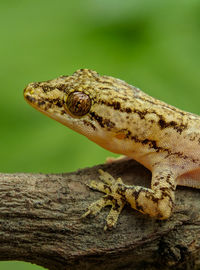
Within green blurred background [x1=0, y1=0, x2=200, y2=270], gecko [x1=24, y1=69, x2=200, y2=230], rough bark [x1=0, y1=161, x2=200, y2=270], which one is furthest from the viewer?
green blurred background [x1=0, y1=0, x2=200, y2=270]

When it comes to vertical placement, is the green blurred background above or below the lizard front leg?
above

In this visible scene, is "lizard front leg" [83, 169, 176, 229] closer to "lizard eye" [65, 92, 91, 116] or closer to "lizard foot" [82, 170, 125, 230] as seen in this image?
"lizard foot" [82, 170, 125, 230]

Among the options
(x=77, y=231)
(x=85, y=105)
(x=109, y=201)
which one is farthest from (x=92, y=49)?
(x=77, y=231)

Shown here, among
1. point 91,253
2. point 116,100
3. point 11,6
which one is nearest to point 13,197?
point 91,253

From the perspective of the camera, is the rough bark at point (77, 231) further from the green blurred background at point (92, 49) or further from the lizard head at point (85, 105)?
the green blurred background at point (92, 49)

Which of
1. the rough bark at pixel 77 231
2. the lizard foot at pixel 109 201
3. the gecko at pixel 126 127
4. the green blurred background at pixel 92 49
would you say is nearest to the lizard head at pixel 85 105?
the gecko at pixel 126 127

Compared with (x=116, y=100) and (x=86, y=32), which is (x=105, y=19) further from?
(x=116, y=100)

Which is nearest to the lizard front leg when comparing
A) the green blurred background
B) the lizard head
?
the lizard head
